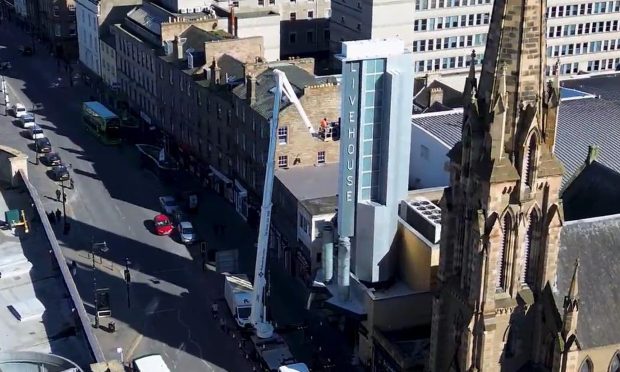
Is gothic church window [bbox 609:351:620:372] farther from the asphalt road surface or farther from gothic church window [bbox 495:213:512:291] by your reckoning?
the asphalt road surface

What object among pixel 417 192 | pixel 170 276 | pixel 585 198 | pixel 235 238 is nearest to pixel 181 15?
pixel 235 238

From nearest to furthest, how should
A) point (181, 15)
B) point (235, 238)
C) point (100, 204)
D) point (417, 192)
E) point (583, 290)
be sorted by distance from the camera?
point (583, 290)
point (417, 192)
point (235, 238)
point (100, 204)
point (181, 15)

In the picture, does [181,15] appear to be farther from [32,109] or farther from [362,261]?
[362,261]

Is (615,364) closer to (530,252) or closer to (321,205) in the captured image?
(530,252)

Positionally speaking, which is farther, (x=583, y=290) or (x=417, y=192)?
(x=417, y=192)

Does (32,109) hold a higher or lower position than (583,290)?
lower

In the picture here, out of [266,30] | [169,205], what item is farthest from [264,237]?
Answer: [266,30]

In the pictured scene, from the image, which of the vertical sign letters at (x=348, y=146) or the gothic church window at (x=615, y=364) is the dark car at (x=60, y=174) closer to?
the vertical sign letters at (x=348, y=146)
